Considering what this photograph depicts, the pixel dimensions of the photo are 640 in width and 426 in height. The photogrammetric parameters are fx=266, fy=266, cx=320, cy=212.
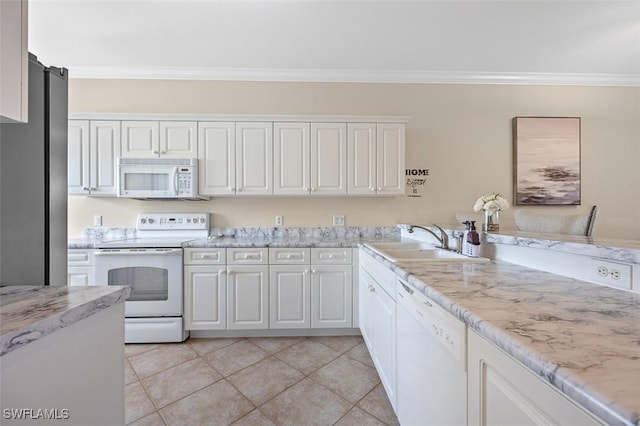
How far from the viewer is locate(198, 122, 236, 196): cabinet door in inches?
107

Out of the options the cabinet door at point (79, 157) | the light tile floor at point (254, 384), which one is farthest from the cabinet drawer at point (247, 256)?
the cabinet door at point (79, 157)

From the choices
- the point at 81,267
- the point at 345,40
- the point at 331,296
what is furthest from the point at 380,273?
the point at 81,267

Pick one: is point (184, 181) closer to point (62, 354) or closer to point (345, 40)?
point (345, 40)

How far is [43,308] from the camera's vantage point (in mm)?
694

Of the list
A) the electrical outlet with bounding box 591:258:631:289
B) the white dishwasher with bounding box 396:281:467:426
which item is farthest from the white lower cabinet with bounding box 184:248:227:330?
the electrical outlet with bounding box 591:258:631:289

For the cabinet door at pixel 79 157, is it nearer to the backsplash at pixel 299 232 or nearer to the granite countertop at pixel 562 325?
the backsplash at pixel 299 232

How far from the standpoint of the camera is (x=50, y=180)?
3.38ft

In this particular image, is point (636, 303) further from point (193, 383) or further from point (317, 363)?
point (193, 383)

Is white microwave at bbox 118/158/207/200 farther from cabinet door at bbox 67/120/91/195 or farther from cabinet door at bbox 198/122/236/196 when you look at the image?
cabinet door at bbox 67/120/91/195

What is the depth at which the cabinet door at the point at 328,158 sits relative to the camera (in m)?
2.79

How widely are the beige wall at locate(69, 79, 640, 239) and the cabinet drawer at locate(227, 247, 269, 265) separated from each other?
0.64 meters

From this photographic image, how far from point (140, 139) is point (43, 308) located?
248cm

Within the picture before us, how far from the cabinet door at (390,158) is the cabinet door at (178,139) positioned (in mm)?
1905

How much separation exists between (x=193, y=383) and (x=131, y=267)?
3.95 ft
